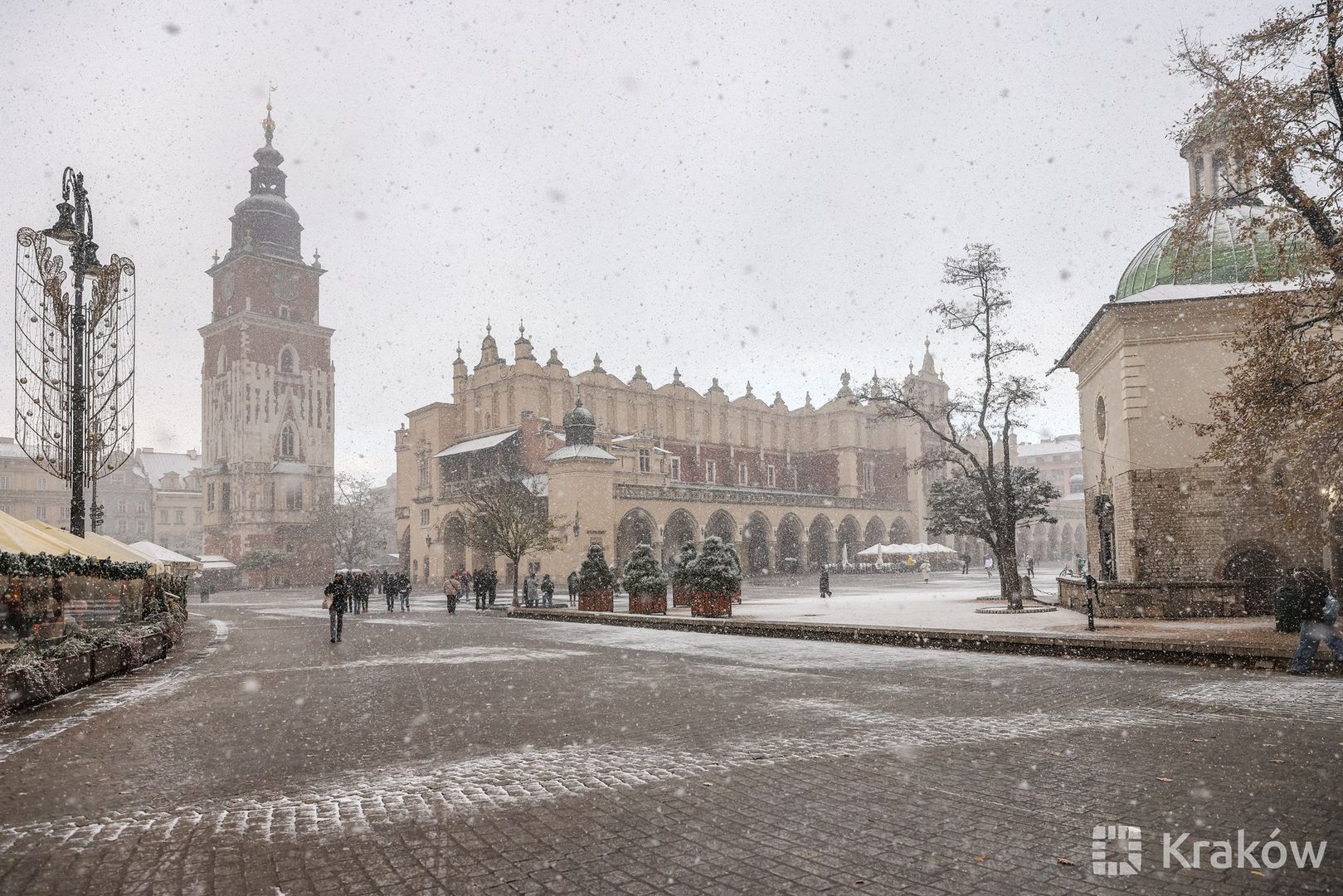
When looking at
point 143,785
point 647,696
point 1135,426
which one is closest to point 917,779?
point 647,696

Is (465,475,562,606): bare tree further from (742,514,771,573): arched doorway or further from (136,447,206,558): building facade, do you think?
(136,447,206,558): building facade

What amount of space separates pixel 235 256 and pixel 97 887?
75032 mm

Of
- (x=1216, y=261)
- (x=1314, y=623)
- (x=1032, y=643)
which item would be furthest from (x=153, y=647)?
(x=1216, y=261)

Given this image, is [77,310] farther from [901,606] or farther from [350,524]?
[350,524]

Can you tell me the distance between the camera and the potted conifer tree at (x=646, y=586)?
24953 millimetres

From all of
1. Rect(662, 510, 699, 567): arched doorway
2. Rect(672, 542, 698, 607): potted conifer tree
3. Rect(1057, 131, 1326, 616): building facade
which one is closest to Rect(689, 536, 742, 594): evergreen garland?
Rect(672, 542, 698, 607): potted conifer tree

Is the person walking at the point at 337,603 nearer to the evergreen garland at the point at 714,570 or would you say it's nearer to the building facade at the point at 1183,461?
the evergreen garland at the point at 714,570

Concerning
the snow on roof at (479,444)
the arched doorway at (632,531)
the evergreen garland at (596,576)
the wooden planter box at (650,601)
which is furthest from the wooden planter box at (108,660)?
the snow on roof at (479,444)

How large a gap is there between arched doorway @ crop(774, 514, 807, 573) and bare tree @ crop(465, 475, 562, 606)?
2227cm

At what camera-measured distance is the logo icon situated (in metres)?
4.48

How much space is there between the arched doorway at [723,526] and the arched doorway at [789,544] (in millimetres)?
4385

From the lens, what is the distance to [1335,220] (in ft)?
47.3

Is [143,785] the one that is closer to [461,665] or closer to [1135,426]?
[461,665]

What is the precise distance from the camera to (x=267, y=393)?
70812 millimetres
